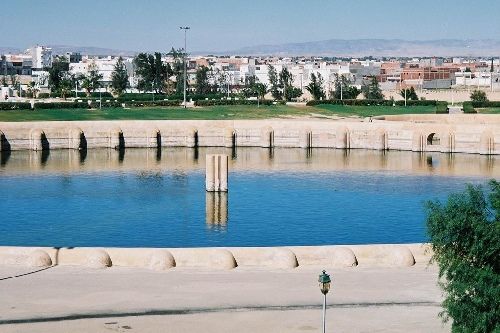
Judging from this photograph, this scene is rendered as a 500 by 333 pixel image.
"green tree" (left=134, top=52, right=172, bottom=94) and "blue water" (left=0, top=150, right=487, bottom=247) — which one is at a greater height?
"green tree" (left=134, top=52, right=172, bottom=94)

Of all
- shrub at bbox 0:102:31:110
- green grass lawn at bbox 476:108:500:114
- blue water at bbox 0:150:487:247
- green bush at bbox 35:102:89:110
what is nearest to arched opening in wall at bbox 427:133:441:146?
blue water at bbox 0:150:487:247

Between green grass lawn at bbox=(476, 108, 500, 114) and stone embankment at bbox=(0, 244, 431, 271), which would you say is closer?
stone embankment at bbox=(0, 244, 431, 271)

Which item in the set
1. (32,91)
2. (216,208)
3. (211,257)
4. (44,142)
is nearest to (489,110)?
(44,142)

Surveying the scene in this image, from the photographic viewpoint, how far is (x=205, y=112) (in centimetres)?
10250

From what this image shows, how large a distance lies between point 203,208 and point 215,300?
24.9 meters

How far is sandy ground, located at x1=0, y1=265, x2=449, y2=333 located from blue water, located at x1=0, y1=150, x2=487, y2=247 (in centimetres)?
1179

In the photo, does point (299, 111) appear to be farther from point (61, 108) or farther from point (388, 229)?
point (388, 229)

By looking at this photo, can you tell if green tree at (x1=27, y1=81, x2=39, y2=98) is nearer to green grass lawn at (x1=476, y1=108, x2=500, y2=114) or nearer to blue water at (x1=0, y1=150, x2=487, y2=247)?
green grass lawn at (x1=476, y1=108, x2=500, y2=114)

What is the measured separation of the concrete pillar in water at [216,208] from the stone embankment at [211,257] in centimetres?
1577

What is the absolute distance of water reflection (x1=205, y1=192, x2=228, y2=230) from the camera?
4641cm

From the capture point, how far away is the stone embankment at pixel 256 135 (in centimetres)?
8125

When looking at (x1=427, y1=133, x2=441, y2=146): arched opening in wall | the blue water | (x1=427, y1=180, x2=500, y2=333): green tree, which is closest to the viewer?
(x1=427, y1=180, x2=500, y2=333): green tree

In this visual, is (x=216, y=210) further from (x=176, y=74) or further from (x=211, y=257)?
(x=176, y=74)

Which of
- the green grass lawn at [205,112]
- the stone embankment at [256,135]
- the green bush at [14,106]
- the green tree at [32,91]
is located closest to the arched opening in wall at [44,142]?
the stone embankment at [256,135]
